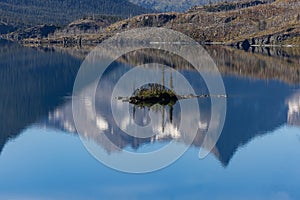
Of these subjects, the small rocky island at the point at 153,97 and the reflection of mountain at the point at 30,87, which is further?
the reflection of mountain at the point at 30,87

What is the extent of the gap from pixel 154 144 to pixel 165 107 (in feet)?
39.6

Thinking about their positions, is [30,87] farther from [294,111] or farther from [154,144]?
[154,144]

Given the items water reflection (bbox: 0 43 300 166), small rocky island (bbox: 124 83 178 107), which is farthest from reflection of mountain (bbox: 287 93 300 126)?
small rocky island (bbox: 124 83 178 107)

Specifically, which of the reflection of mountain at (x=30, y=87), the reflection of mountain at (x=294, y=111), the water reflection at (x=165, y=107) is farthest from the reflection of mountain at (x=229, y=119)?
the reflection of mountain at (x=30, y=87)

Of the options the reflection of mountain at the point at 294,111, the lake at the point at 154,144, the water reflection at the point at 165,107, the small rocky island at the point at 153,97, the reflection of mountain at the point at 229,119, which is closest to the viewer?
the lake at the point at 154,144

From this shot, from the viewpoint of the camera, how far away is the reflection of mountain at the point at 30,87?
205ft

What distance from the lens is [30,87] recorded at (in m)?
85.9

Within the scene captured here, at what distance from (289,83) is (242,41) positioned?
97.9 m

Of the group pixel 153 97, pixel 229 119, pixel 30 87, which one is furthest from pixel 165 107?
pixel 30 87

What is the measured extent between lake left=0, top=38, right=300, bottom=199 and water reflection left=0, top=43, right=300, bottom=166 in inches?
5.8

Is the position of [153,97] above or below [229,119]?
above

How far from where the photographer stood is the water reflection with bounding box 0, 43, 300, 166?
51.7 meters

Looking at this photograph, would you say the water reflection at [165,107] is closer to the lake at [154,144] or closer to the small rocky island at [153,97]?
the lake at [154,144]

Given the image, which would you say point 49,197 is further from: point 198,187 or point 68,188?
point 198,187
